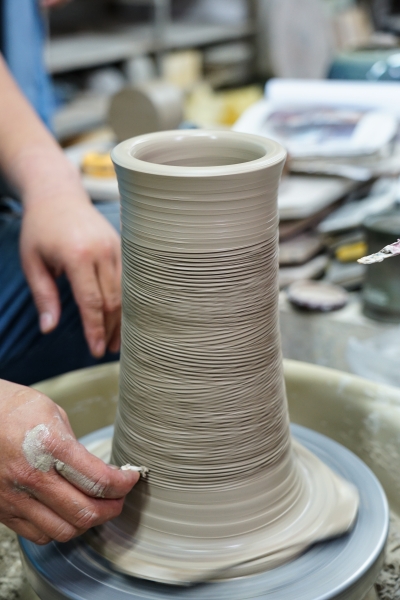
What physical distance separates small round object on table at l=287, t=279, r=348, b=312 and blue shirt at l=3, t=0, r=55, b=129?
0.76m

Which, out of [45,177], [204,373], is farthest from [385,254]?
[45,177]

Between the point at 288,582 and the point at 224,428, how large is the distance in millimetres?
142

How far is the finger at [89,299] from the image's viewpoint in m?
0.78

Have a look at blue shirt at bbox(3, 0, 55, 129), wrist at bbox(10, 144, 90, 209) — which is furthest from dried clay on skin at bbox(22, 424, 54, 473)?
blue shirt at bbox(3, 0, 55, 129)

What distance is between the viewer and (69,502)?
54cm

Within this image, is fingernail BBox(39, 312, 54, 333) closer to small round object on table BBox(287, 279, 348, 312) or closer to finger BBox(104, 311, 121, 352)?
finger BBox(104, 311, 121, 352)

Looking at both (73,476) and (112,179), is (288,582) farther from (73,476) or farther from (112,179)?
(112,179)

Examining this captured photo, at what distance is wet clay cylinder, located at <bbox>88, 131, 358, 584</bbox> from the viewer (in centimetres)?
53

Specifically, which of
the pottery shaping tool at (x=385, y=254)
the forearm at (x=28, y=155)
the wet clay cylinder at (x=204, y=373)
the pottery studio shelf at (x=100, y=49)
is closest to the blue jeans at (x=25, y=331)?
the forearm at (x=28, y=155)

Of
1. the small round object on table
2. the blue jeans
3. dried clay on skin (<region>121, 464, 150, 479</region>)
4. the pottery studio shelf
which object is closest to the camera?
dried clay on skin (<region>121, 464, 150, 479</region>)

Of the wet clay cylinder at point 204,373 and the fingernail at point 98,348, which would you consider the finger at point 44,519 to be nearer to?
the wet clay cylinder at point 204,373

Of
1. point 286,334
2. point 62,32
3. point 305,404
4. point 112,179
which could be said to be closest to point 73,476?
point 305,404

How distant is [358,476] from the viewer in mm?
686

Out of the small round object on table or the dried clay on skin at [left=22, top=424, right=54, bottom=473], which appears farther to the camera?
the small round object on table
